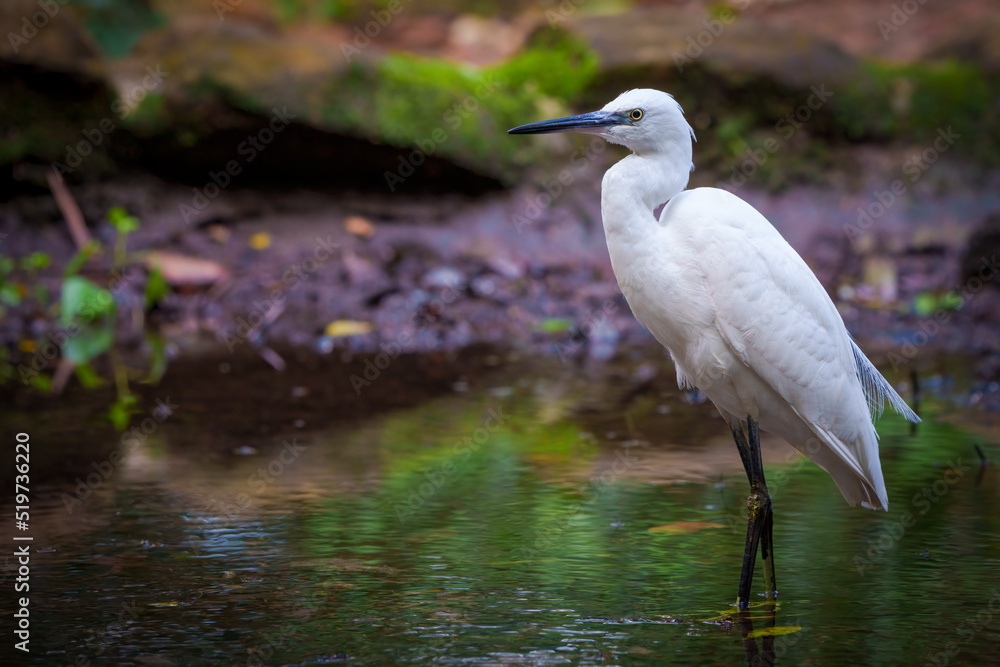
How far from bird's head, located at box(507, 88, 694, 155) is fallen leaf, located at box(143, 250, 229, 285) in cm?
679

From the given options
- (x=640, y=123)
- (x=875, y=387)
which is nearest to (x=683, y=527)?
(x=875, y=387)

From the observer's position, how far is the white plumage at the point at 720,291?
3.77 metres

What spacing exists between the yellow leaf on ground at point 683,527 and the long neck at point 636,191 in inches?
50.9

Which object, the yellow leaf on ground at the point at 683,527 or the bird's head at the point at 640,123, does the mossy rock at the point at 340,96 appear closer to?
the yellow leaf on ground at the point at 683,527

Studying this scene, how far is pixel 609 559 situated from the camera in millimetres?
4098

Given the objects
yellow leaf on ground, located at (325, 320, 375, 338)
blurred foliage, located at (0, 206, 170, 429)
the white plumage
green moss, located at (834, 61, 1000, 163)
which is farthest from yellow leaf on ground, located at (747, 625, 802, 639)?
green moss, located at (834, 61, 1000, 163)

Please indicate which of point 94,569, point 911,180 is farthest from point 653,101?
point 911,180

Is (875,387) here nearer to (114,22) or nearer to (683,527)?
(683,527)

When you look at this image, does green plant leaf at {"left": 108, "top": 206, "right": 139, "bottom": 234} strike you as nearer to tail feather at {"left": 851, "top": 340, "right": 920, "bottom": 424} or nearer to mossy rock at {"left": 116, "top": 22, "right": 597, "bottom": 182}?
mossy rock at {"left": 116, "top": 22, "right": 597, "bottom": 182}

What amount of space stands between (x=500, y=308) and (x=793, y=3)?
7.90 metres

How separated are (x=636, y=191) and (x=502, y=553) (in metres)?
1.43

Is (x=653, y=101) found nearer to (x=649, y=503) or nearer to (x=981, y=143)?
(x=649, y=503)

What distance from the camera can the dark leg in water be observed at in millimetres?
3619

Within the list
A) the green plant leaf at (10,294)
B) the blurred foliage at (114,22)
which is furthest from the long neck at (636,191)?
the blurred foliage at (114,22)
